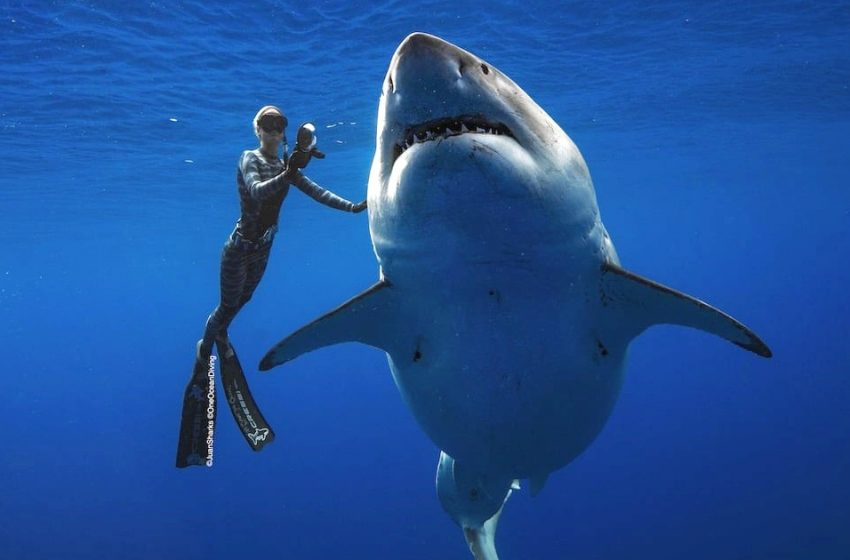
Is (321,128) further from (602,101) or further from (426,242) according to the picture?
(426,242)

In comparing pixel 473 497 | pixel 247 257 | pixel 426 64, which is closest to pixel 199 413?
pixel 247 257

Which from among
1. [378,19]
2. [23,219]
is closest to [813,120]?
[378,19]

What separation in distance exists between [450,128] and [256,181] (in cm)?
365

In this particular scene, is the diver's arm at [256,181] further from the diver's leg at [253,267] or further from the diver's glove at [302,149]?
the diver's leg at [253,267]

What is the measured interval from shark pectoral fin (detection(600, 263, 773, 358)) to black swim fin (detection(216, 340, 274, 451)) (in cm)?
532

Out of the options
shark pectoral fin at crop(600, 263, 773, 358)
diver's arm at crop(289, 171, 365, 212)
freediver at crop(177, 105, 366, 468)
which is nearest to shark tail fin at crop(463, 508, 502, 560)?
freediver at crop(177, 105, 366, 468)

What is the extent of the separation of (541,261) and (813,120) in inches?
1222

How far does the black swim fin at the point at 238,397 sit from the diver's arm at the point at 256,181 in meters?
2.59

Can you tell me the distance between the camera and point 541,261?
3.11 metres

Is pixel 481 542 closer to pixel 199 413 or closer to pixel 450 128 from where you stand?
pixel 199 413

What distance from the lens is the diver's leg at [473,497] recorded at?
18.0 ft

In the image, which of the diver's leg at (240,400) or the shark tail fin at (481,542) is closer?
the shark tail fin at (481,542)

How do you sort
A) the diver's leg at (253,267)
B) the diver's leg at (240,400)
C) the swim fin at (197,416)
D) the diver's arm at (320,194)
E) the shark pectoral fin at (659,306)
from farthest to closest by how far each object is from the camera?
1. the swim fin at (197,416)
2. the diver's leg at (240,400)
3. the diver's leg at (253,267)
4. the diver's arm at (320,194)
5. the shark pectoral fin at (659,306)

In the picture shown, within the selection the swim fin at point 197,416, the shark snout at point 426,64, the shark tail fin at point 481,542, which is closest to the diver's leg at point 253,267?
the swim fin at point 197,416
